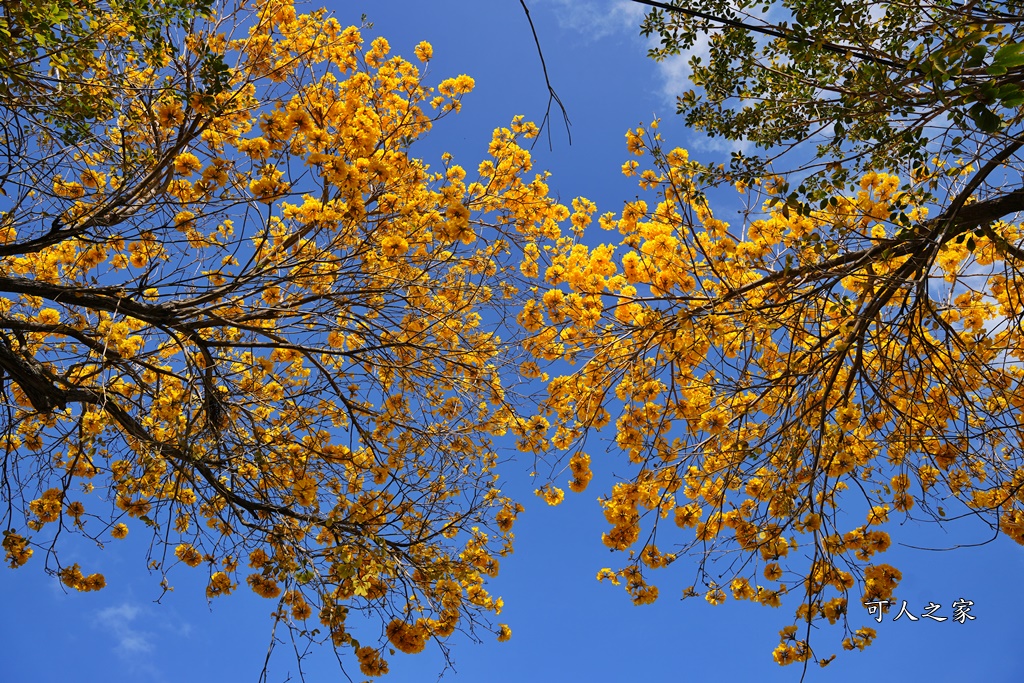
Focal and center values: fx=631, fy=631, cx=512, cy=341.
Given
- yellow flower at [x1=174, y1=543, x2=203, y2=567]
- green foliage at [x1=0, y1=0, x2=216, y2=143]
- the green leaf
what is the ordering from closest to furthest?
the green leaf, green foliage at [x1=0, y1=0, x2=216, y2=143], yellow flower at [x1=174, y1=543, x2=203, y2=567]

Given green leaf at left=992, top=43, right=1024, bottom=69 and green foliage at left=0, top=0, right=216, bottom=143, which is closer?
green leaf at left=992, top=43, right=1024, bottom=69

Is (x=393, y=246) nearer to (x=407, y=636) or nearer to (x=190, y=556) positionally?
(x=407, y=636)

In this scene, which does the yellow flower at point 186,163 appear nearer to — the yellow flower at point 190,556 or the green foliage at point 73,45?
the green foliage at point 73,45

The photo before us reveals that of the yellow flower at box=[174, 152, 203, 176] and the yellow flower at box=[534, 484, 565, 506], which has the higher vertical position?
the yellow flower at box=[174, 152, 203, 176]

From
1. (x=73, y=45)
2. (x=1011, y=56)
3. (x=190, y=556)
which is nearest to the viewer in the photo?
(x=1011, y=56)

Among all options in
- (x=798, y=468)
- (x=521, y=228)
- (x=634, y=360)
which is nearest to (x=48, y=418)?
(x=521, y=228)

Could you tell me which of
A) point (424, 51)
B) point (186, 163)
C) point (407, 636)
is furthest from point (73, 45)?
point (407, 636)

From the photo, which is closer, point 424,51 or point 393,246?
point 393,246

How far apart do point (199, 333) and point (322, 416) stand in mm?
1042

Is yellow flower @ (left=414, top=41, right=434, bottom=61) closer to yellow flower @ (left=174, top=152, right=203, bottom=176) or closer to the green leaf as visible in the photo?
yellow flower @ (left=174, top=152, right=203, bottom=176)

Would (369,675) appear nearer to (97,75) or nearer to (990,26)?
(97,75)

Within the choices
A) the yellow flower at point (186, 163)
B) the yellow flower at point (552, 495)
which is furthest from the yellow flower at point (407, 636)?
the yellow flower at point (186, 163)

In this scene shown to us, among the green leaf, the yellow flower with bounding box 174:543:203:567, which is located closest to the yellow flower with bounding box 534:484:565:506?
the yellow flower with bounding box 174:543:203:567

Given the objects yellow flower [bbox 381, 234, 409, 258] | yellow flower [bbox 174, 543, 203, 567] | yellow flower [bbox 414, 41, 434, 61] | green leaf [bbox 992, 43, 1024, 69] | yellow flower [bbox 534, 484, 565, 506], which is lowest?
green leaf [bbox 992, 43, 1024, 69]
